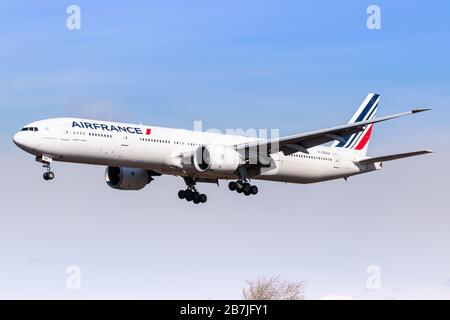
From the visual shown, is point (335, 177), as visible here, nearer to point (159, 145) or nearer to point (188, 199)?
point (188, 199)

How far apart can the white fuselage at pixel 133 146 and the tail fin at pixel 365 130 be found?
17.8 feet

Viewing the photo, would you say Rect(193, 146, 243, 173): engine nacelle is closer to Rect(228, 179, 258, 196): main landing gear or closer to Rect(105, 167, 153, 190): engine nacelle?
Rect(228, 179, 258, 196): main landing gear

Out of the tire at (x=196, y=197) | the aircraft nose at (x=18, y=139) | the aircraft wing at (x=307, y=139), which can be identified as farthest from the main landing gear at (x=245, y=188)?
the aircraft nose at (x=18, y=139)

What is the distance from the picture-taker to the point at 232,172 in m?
60.4

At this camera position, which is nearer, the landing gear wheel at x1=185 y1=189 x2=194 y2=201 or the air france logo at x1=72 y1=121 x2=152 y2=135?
the air france logo at x1=72 y1=121 x2=152 y2=135

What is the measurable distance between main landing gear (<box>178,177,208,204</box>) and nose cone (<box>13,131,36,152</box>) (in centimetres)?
1303

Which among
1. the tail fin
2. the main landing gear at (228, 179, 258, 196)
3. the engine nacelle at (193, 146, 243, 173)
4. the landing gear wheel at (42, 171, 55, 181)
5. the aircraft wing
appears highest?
the tail fin

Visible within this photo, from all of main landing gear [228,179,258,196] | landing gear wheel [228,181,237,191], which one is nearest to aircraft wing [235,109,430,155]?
main landing gear [228,179,258,196]

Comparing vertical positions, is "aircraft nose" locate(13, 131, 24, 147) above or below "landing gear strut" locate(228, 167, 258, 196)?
above

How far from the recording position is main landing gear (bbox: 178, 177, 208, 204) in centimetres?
6431

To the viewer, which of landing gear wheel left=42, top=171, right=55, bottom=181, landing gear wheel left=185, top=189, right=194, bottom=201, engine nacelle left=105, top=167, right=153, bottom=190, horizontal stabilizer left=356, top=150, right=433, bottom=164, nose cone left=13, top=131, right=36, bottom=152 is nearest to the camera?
landing gear wheel left=42, top=171, right=55, bottom=181
